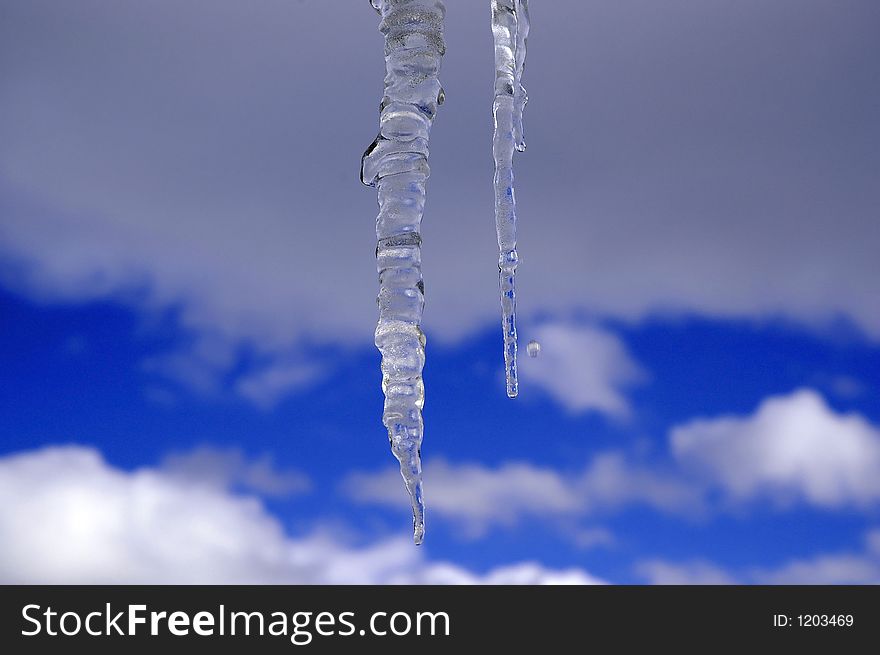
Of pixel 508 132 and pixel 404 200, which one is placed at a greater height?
pixel 508 132

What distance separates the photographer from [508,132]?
28.3 ft

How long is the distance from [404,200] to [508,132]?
1.79m

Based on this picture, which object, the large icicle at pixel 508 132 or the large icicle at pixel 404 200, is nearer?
the large icicle at pixel 404 200

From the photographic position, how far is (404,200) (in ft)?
24.4

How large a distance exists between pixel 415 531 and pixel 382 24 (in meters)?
4.67

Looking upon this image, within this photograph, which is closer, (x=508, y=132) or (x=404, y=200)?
(x=404, y=200)

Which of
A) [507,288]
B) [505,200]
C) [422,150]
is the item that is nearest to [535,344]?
[507,288]

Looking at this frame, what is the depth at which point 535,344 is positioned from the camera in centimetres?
845

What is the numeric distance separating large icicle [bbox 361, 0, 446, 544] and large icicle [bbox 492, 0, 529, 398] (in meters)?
0.98

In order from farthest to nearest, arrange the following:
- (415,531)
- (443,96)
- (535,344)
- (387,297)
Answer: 1. (535,344)
2. (443,96)
3. (387,297)
4. (415,531)

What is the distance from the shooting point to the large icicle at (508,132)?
331 inches

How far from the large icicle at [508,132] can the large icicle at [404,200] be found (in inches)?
38.5

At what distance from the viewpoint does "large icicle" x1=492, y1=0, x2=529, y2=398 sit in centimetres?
840

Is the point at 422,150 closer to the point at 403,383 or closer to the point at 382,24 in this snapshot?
the point at 382,24
